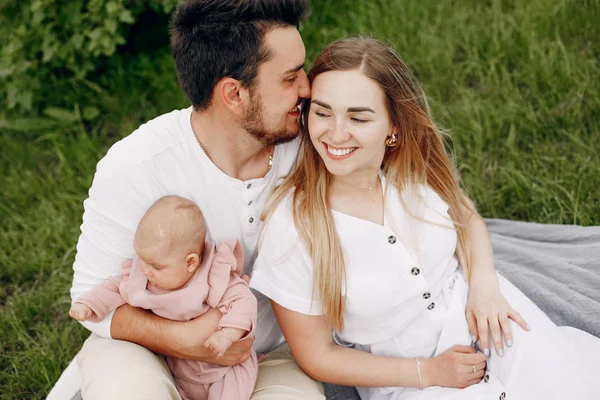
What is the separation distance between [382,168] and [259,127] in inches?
21.7

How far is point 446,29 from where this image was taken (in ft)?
15.5

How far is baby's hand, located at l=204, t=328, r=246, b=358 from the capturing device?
7.68 feet

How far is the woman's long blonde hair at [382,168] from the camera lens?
2465mm

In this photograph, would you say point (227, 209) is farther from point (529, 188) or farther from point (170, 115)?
point (529, 188)

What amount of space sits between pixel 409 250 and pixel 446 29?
2.60 m

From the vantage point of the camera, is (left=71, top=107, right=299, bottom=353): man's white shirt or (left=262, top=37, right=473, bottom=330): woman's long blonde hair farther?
(left=71, top=107, right=299, bottom=353): man's white shirt

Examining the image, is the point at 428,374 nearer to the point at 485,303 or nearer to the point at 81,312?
the point at 485,303

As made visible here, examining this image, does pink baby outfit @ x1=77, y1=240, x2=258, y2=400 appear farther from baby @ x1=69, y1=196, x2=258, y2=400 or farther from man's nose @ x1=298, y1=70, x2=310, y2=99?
man's nose @ x1=298, y1=70, x2=310, y2=99

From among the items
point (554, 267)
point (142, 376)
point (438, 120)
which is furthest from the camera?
point (438, 120)

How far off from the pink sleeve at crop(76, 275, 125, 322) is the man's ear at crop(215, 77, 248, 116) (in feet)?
2.59

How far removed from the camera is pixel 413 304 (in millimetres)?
2586

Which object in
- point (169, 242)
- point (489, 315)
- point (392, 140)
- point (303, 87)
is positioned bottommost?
point (489, 315)

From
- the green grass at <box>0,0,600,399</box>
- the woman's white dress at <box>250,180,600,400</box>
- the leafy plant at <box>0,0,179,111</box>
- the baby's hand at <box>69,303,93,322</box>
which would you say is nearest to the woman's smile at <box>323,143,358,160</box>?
the woman's white dress at <box>250,180,600,400</box>

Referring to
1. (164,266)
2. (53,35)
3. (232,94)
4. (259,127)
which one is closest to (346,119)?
(259,127)
